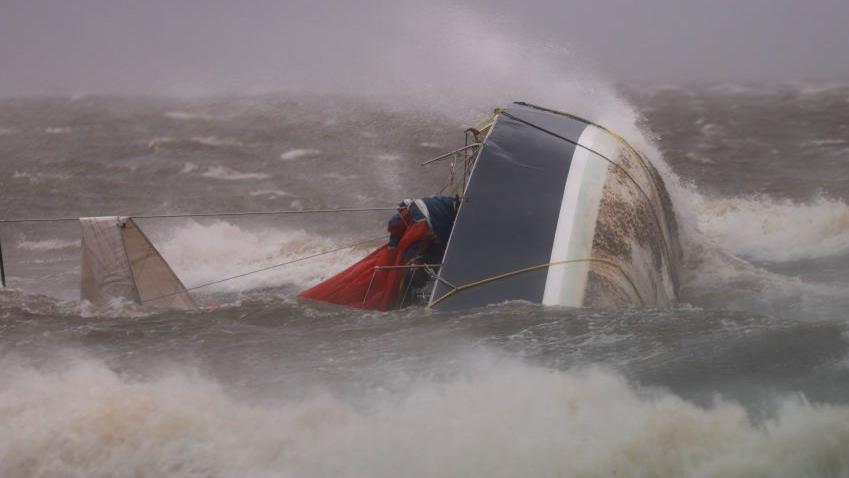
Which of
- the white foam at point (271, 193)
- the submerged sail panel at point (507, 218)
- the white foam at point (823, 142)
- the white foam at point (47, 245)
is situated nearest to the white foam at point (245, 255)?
the white foam at point (271, 193)

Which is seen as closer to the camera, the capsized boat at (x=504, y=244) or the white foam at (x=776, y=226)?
the capsized boat at (x=504, y=244)

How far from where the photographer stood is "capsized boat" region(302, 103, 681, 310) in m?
6.63

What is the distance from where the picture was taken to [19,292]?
7.54m

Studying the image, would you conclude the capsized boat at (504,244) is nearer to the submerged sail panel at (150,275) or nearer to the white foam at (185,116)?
the submerged sail panel at (150,275)

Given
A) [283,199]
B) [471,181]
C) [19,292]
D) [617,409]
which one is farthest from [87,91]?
[617,409]

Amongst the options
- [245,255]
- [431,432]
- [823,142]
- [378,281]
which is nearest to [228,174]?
[245,255]

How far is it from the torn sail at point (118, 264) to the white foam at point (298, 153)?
793cm

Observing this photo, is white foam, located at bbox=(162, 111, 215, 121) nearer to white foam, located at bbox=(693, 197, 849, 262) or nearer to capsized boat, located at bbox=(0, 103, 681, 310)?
white foam, located at bbox=(693, 197, 849, 262)

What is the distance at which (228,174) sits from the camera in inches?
580

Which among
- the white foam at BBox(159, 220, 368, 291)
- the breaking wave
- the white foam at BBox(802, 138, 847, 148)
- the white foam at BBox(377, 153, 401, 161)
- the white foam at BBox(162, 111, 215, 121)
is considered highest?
the white foam at BBox(802, 138, 847, 148)

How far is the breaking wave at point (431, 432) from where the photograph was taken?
4363mm

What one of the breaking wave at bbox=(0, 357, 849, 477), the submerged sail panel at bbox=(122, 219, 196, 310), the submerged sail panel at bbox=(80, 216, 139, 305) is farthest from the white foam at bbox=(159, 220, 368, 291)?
the breaking wave at bbox=(0, 357, 849, 477)

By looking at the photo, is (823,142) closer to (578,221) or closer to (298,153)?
(298,153)

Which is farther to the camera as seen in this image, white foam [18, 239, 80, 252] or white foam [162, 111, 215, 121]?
white foam [162, 111, 215, 121]
